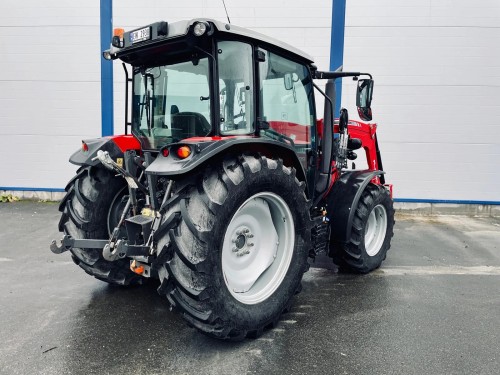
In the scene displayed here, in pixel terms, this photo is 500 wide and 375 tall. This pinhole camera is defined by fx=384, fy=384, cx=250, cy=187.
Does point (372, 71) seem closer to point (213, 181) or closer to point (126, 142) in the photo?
point (126, 142)

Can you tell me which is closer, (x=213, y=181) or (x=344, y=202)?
(x=213, y=181)

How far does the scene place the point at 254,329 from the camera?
247cm

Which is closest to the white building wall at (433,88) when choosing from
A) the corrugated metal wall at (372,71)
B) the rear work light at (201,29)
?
the corrugated metal wall at (372,71)

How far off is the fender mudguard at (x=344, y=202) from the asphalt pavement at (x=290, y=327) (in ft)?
1.60

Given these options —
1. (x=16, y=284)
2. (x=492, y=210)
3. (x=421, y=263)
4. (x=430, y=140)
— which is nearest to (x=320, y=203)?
(x=421, y=263)

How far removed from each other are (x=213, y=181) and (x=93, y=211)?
1.25 metres

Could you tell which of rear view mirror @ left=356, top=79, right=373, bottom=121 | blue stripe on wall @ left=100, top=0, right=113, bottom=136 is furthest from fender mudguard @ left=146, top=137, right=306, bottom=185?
blue stripe on wall @ left=100, top=0, right=113, bottom=136

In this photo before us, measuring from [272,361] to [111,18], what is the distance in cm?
750

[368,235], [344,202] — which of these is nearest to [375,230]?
[368,235]

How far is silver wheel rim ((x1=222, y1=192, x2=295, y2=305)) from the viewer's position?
263cm

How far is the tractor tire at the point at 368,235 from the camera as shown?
12.2ft

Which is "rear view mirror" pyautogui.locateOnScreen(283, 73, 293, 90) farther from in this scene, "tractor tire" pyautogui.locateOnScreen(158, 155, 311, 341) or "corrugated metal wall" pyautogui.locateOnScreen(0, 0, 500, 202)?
"corrugated metal wall" pyautogui.locateOnScreen(0, 0, 500, 202)

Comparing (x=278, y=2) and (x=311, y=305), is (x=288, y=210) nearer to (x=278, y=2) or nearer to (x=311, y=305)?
(x=311, y=305)

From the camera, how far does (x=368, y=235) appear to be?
13.5ft
